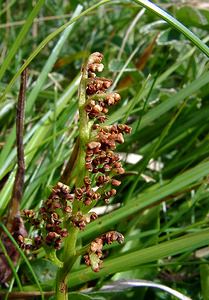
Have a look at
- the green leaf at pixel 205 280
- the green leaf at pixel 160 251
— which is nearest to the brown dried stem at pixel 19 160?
the green leaf at pixel 160 251

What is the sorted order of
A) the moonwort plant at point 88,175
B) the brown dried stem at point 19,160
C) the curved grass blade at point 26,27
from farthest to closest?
the brown dried stem at point 19,160, the curved grass blade at point 26,27, the moonwort plant at point 88,175

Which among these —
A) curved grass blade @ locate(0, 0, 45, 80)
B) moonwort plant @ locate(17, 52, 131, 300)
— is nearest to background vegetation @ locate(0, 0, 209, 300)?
curved grass blade @ locate(0, 0, 45, 80)

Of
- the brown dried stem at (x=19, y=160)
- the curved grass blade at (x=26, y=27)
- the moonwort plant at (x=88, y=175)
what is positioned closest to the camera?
the moonwort plant at (x=88, y=175)

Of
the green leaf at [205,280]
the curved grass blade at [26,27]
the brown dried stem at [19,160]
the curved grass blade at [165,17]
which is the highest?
the curved grass blade at [26,27]

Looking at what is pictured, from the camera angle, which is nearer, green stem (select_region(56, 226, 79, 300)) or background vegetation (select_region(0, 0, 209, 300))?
green stem (select_region(56, 226, 79, 300))

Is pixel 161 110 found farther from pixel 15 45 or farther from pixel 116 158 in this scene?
pixel 116 158

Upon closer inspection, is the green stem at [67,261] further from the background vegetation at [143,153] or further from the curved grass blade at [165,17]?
the curved grass blade at [165,17]

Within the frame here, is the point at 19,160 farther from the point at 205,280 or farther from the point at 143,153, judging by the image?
the point at 143,153

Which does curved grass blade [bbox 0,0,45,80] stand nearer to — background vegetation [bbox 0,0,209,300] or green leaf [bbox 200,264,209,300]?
background vegetation [bbox 0,0,209,300]

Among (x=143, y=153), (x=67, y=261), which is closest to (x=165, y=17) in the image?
(x=67, y=261)
